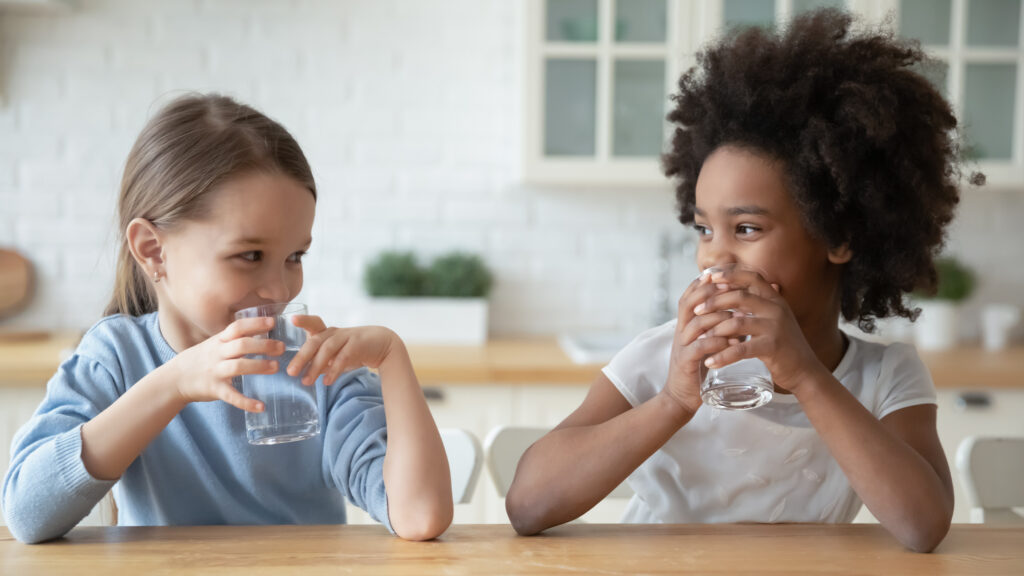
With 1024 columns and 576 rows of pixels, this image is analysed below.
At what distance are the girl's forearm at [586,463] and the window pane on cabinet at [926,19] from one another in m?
2.14

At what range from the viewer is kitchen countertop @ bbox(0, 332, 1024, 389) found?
2447mm

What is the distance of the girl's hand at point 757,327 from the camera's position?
1094 millimetres

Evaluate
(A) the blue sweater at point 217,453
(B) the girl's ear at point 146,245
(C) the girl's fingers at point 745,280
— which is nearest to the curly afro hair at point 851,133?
(C) the girl's fingers at point 745,280

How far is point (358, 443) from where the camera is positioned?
50.8 inches

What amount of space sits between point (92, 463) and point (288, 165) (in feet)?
1.54

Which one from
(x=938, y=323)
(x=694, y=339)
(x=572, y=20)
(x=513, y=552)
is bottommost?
(x=938, y=323)

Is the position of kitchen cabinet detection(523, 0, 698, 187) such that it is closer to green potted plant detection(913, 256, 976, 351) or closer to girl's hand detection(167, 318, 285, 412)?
green potted plant detection(913, 256, 976, 351)

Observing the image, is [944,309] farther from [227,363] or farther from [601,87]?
[227,363]

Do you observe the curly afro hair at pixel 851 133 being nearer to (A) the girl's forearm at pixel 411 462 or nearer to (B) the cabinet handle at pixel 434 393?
(A) the girl's forearm at pixel 411 462

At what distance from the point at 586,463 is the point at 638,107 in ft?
6.10

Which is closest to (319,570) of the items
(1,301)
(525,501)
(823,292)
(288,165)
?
(525,501)

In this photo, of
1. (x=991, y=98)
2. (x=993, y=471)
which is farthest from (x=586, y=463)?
(x=991, y=98)

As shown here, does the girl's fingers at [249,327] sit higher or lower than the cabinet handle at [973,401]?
higher

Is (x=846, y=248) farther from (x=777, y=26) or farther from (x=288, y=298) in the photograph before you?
(x=777, y=26)
